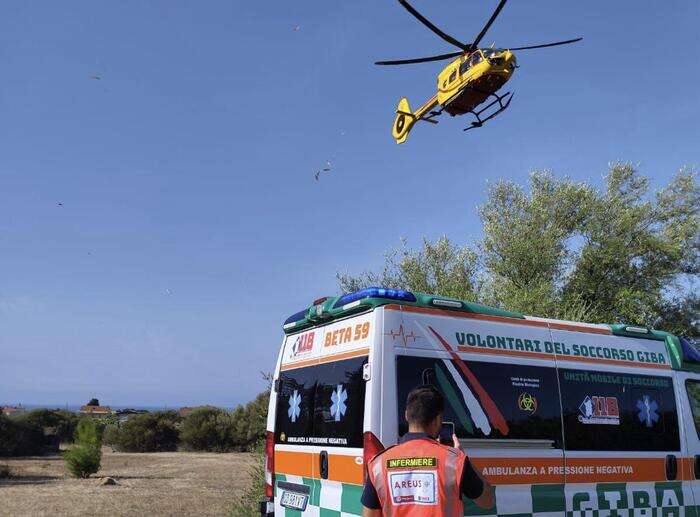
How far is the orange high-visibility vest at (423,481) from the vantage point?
3350 mm

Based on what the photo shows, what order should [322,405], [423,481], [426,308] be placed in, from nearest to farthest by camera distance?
[423,481]
[426,308]
[322,405]

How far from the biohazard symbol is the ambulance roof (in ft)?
2.27

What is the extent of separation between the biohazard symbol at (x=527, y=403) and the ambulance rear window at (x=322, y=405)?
5.10 feet

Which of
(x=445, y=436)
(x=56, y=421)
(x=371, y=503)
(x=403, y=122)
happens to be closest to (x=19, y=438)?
(x=56, y=421)

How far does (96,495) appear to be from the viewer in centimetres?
1789

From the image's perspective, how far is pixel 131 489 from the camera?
19422 millimetres

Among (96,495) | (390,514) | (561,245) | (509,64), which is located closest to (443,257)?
(561,245)

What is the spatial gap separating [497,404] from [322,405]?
4.87 feet

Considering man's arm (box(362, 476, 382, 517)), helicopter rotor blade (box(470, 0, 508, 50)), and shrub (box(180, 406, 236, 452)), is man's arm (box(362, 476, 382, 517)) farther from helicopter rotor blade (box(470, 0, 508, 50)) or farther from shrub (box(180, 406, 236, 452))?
shrub (box(180, 406, 236, 452))

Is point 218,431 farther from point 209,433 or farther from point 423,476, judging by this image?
point 423,476

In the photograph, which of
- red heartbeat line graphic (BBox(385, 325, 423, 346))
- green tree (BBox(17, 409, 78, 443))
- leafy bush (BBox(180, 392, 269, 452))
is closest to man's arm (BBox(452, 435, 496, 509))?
red heartbeat line graphic (BBox(385, 325, 423, 346))

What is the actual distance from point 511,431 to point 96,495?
15.4m

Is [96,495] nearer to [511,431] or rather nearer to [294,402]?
[294,402]

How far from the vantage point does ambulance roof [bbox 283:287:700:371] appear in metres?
5.41
